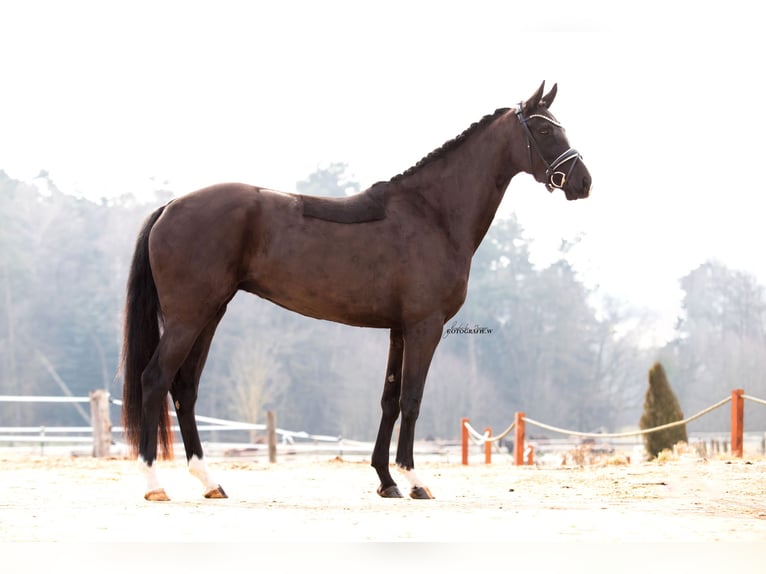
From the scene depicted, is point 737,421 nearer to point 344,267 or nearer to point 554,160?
point 554,160

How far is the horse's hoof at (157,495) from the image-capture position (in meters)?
6.34

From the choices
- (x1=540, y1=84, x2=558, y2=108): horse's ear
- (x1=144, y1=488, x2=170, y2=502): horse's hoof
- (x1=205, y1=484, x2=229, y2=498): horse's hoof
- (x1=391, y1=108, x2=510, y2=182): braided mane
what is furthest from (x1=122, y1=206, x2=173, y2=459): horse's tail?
(x1=540, y1=84, x2=558, y2=108): horse's ear

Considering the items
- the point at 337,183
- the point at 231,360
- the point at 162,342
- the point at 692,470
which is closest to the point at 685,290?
the point at 337,183

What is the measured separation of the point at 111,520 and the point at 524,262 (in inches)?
1986

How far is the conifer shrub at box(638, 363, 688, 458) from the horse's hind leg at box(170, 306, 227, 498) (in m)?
9.93

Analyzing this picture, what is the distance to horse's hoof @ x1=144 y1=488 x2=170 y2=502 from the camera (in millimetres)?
6340

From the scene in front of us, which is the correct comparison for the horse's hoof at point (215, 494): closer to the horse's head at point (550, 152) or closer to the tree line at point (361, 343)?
the horse's head at point (550, 152)

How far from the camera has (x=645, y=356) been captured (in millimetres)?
53219

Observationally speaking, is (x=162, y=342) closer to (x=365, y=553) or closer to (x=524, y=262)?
(x=365, y=553)

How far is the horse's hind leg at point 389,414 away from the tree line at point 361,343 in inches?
1484

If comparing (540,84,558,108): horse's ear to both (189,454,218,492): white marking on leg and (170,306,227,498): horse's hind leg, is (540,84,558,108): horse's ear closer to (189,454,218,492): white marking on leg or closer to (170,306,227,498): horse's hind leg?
(170,306,227,498): horse's hind leg

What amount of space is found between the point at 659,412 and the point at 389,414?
9512 millimetres

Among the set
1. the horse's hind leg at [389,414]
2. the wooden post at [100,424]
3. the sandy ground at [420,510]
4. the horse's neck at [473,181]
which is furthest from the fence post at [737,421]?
the wooden post at [100,424]

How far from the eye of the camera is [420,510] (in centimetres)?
577
